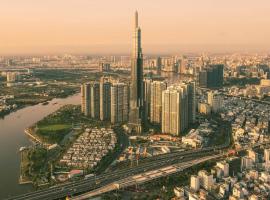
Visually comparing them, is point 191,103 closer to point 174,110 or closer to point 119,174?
point 174,110

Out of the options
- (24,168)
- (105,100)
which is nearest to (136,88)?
(105,100)

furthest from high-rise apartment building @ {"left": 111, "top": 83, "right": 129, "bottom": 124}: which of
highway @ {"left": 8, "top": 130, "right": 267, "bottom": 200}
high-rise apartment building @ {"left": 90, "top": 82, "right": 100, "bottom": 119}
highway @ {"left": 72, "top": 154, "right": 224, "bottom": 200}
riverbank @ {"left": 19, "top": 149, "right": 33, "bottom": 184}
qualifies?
highway @ {"left": 72, "top": 154, "right": 224, "bottom": 200}

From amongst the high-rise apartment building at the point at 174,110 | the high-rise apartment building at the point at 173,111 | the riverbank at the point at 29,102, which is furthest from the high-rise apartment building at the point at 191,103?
the riverbank at the point at 29,102

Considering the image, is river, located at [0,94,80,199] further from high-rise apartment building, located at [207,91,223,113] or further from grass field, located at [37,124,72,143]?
high-rise apartment building, located at [207,91,223,113]

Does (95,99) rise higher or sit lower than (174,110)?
higher

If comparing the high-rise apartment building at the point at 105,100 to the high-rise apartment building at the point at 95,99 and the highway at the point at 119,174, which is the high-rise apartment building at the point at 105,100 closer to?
the high-rise apartment building at the point at 95,99

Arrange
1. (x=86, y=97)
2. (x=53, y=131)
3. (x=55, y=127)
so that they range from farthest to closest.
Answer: (x=86, y=97) < (x=55, y=127) < (x=53, y=131)
